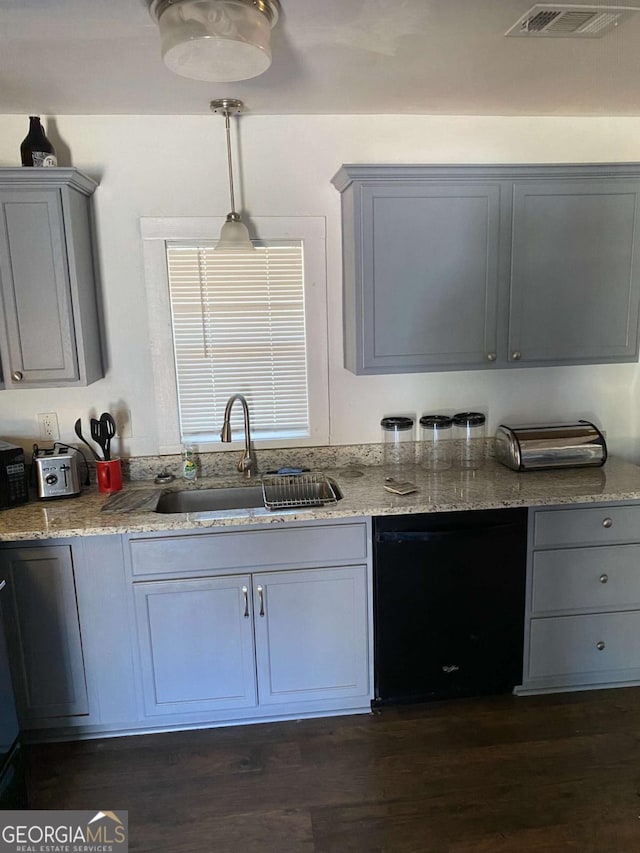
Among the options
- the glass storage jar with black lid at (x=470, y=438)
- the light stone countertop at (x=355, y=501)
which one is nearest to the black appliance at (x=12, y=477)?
the light stone countertop at (x=355, y=501)

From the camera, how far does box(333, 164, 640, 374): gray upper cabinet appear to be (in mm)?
2416

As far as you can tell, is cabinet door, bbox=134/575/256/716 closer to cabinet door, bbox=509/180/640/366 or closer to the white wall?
the white wall

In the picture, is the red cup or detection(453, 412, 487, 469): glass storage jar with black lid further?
detection(453, 412, 487, 469): glass storage jar with black lid

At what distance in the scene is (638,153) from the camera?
2777 millimetres

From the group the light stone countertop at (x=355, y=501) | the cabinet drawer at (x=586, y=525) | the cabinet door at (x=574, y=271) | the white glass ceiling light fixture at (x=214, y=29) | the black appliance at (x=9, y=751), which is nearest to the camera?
the white glass ceiling light fixture at (x=214, y=29)

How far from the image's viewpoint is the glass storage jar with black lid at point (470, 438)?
277 cm

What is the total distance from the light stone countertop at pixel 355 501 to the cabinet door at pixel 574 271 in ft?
1.77

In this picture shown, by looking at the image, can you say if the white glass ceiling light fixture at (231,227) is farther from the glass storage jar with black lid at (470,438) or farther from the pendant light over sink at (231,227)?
the glass storage jar with black lid at (470,438)

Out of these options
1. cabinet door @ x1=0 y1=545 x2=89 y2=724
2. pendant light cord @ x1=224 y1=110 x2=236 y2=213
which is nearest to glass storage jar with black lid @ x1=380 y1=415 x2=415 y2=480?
pendant light cord @ x1=224 y1=110 x2=236 y2=213

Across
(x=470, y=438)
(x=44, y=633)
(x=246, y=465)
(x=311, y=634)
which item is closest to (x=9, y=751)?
(x=44, y=633)

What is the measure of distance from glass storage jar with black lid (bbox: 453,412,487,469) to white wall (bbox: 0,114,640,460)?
0.41ft

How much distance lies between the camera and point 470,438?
110 inches

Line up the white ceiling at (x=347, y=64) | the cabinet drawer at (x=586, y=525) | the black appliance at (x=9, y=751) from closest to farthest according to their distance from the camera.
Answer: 1. the white ceiling at (x=347, y=64)
2. the black appliance at (x=9, y=751)
3. the cabinet drawer at (x=586, y=525)

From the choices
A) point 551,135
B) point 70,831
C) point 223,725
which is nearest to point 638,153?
point 551,135
